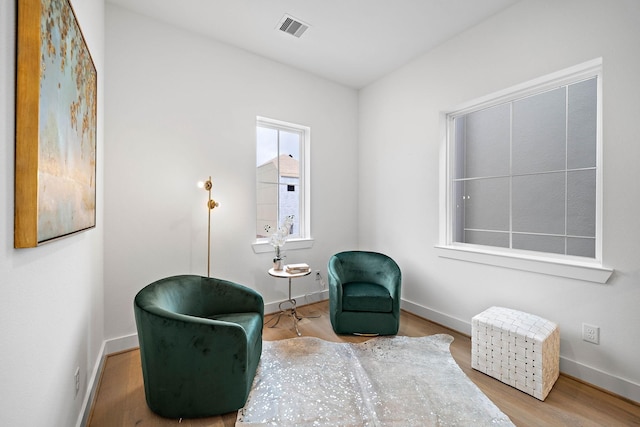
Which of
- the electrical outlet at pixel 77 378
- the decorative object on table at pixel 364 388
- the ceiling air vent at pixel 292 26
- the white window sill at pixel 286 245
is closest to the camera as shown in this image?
the electrical outlet at pixel 77 378

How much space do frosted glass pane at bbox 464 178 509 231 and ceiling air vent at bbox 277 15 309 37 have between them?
2.28m

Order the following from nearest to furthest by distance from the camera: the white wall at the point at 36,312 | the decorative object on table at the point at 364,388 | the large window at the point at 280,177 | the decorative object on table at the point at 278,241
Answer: the white wall at the point at 36,312 → the decorative object on table at the point at 364,388 → the decorative object on table at the point at 278,241 → the large window at the point at 280,177

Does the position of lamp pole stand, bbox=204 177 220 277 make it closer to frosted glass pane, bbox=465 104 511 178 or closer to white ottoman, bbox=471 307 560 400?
white ottoman, bbox=471 307 560 400

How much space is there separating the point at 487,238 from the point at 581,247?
703mm

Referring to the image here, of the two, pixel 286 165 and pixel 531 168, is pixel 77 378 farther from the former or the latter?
pixel 531 168

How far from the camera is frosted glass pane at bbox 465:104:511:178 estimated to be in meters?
2.66

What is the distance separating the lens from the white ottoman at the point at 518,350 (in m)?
1.85

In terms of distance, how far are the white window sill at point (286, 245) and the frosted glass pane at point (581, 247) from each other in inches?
99.2

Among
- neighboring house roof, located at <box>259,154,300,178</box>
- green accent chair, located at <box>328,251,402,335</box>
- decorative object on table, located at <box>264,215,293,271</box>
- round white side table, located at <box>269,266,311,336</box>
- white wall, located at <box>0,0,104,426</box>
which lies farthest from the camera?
neighboring house roof, located at <box>259,154,300,178</box>

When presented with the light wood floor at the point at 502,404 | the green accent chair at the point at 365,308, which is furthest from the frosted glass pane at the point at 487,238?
the light wood floor at the point at 502,404

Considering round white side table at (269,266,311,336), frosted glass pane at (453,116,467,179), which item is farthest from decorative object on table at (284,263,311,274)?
frosted glass pane at (453,116,467,179)

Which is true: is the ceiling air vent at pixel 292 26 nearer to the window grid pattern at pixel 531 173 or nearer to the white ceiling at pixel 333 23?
the white ceiling at pixel 333 23

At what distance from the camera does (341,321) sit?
2680mm

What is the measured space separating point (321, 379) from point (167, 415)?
38.5 inches
